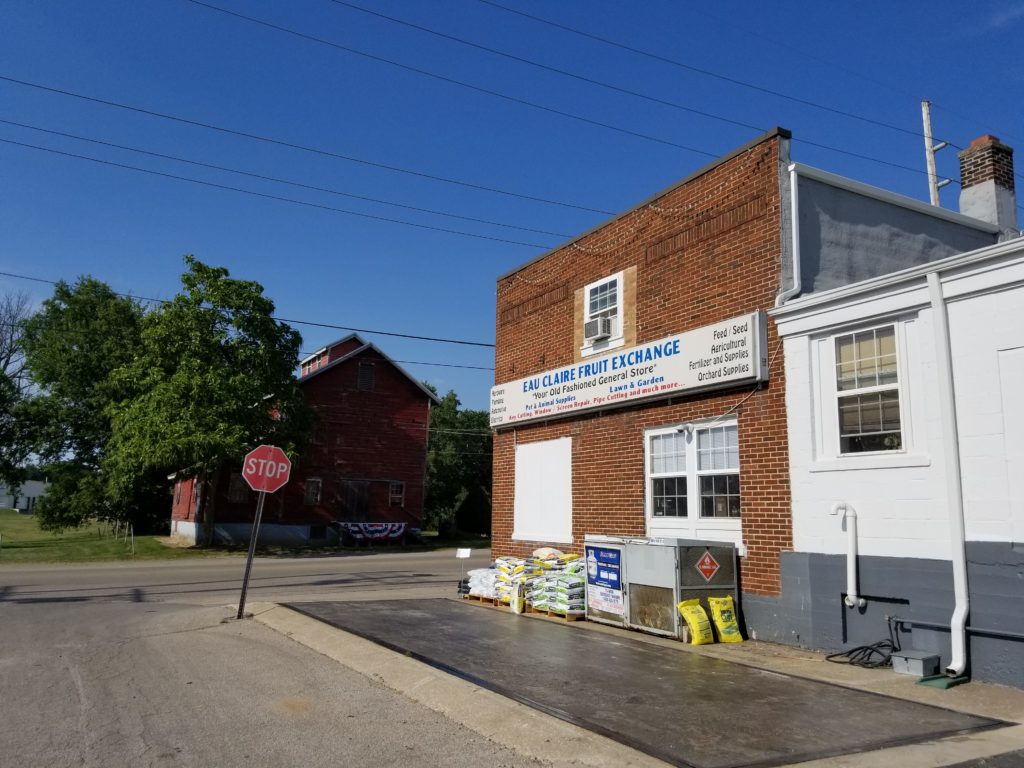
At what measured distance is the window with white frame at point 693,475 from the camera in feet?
37.1

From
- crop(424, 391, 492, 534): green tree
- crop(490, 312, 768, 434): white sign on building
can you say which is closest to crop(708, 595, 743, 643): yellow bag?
crop(490, 312, 768, 434): white sign on building

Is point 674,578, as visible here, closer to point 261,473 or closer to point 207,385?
point 261,473

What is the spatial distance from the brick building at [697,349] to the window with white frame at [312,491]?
24695 mm

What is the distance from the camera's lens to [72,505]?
39688mm

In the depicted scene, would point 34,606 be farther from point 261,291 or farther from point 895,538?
point 261,291

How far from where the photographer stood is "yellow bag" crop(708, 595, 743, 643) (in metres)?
10.3

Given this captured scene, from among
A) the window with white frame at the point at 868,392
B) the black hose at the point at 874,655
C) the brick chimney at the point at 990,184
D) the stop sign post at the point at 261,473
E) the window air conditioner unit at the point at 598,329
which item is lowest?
the black hose at the point at 874,655

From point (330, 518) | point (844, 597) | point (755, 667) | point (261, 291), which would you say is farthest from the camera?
point (330, 518)

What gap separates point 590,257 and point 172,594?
1120cm

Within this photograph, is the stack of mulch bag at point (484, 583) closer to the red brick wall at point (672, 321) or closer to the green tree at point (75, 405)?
the red brick wall at point (672, 321)

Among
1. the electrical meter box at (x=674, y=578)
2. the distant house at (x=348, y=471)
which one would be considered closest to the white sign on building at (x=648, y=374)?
the electrical meter box at (x=674, y=578)

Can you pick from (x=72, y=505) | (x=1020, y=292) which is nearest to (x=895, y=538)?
(x=1020, y=292)

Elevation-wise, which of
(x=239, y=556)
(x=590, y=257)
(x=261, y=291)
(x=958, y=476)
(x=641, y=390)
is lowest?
(x=239, y=556)

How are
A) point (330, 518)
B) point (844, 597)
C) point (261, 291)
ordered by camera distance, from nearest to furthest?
point (844, 597), point (261, 291), point (330, 518)
